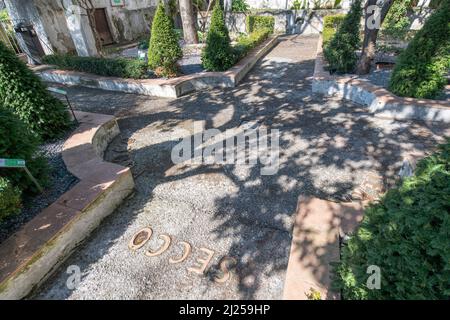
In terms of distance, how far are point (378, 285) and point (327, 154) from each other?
325 centimetres

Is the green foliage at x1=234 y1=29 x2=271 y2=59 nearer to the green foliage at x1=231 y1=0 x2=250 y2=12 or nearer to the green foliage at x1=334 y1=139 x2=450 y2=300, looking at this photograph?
the green foliage at x1=231 y1=0 x2=250 y2=12

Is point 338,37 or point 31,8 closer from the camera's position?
point 338,37

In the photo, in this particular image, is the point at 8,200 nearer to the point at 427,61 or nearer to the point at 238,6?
the point at 427,61

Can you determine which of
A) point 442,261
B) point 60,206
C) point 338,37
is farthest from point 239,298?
point 338,37

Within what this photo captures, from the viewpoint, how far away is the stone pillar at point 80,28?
394 inches

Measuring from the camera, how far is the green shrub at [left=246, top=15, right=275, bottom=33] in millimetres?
16516

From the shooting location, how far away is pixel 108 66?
891 centimetres

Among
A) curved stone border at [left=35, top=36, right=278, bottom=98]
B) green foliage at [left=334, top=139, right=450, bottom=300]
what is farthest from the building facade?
green foliage at [left=334, top=139, right=450, bottom=300]

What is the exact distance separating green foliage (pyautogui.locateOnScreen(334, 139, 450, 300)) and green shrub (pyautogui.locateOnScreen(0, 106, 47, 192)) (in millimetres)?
4234

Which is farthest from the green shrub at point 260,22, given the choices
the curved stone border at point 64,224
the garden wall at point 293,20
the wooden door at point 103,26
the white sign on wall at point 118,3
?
the curved stone border at point 64,224

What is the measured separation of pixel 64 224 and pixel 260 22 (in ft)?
56.9

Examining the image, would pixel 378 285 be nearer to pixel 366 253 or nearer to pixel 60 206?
pixel 366 253

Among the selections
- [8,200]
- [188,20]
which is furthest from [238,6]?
[8,200]

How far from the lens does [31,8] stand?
11.0 metres
